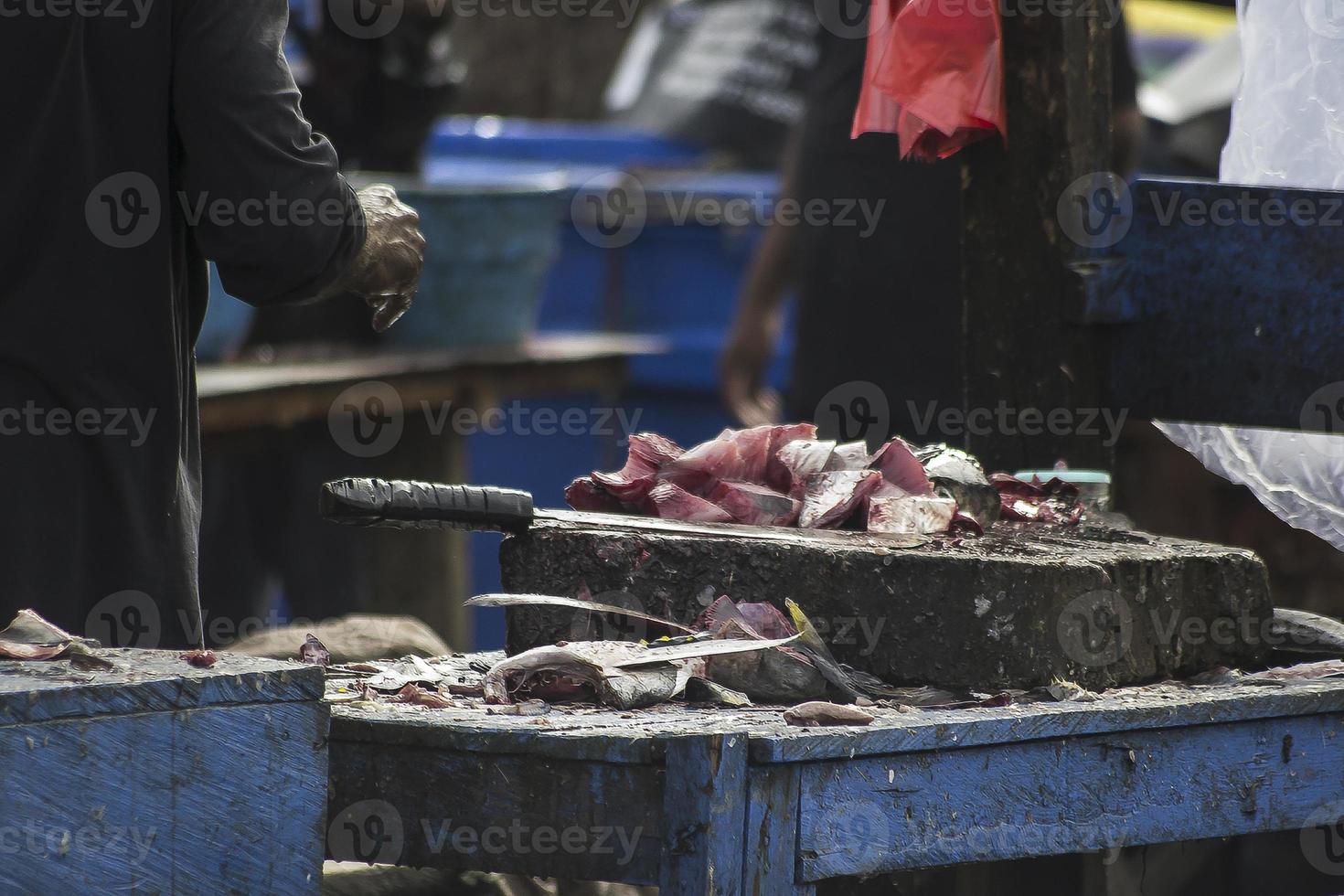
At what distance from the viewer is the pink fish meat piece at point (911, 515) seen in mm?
2322

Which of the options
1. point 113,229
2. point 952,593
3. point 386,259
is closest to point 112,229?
point 113,229

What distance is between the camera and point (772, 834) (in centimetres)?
173

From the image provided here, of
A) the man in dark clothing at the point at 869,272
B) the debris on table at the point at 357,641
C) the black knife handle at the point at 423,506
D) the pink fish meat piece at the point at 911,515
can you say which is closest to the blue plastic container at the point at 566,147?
the man in dark clothing at the point at 869,272

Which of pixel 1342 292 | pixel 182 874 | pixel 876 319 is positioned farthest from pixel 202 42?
pixel 876 319

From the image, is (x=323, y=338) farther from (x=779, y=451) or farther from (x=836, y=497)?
(x=836, y=497)

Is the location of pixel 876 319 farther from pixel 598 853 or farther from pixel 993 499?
pixel 598 853

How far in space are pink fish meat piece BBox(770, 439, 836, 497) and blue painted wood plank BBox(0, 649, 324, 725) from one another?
3.23 ft

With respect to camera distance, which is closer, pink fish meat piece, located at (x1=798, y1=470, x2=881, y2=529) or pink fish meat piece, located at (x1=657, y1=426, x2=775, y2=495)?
pink fish meat piece, located at (x1=798, y1=470, x2=881, y2=529)

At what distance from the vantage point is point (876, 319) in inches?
161

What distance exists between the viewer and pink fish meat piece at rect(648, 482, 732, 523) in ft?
7.88

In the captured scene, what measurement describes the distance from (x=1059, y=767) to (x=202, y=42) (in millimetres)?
1394

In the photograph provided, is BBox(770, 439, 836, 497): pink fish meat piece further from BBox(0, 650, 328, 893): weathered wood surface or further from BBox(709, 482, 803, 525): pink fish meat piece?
BBox(0, 650, 328, 893): weathered wood surface

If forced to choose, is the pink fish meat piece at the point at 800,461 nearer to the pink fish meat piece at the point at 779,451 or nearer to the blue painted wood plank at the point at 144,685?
the pink fish meat piece at the point at 779,451

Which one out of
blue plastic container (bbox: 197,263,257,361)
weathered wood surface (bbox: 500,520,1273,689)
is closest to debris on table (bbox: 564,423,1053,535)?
weathered wood surface (bbox: 500,520,1273,689)
